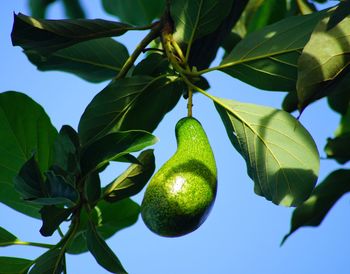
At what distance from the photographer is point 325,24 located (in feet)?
4.06

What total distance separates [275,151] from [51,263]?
61 centimetres

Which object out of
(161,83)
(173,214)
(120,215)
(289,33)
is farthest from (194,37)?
(120,215)

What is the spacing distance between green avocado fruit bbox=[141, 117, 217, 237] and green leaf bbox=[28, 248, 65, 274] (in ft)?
0.80

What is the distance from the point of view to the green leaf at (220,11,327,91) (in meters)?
1.44

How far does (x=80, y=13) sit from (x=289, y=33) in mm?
966

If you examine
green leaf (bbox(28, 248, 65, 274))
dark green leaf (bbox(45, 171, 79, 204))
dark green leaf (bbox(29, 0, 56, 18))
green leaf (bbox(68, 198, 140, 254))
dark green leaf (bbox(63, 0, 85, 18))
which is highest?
dark green leaf (bbox(29, 0, 56, 18))

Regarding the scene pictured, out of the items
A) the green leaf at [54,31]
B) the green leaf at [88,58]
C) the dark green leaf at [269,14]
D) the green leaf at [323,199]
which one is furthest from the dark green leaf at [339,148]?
the green leaf at [54,31]

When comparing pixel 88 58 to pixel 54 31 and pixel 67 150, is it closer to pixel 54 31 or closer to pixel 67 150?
pixel 54 31

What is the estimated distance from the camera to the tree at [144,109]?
4.26 ft

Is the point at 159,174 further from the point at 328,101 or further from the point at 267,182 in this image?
the point at 328,101

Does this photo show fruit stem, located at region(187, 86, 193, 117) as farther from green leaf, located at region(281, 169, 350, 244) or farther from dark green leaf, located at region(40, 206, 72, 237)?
green leaf, located at region(281, 169, 350, 244)

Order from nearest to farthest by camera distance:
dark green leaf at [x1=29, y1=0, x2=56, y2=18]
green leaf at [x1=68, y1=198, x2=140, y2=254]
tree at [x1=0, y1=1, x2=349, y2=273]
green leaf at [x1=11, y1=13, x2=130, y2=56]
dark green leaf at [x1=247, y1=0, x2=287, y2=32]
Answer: tree at [x1=0, y1=1, x2=349, y2=273], green leaf at [x1=11, y1=13, x2=130, y2=56], green leaf at [x1=68, y1=198, x2=140, y2=254], dark green leaf at [x1=29, y1=0, x2=56, y2=18], dark green leaf at [x1=247, y1=0, x2=287, y2=32]

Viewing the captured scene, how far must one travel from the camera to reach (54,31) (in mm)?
1446

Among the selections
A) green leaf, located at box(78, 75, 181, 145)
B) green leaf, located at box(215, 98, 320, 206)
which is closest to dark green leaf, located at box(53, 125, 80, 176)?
green leaf, located at box(78, 75, 181, 145)
